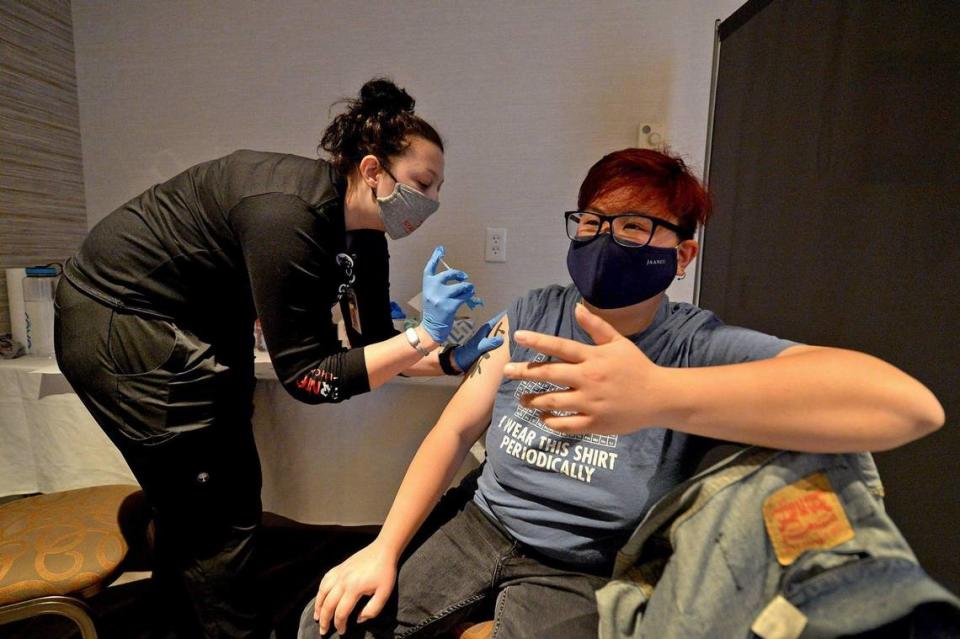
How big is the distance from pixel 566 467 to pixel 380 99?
959 millimetres

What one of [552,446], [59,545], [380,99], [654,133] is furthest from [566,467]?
[654,133]

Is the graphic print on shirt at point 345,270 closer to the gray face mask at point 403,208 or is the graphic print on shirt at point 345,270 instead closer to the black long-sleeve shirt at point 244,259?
the black long-sleeve shirt at point 244,259

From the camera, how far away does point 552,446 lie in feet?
2.72

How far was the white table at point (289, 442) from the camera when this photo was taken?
1.54 m

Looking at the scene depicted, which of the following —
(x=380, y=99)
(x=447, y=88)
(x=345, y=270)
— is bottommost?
(x=345, y=270)

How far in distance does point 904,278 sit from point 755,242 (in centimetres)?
51

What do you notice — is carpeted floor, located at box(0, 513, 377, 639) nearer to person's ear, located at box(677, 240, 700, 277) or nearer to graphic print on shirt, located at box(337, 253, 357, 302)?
graphic print on shirt, located at box(337, 253, 357, 302)

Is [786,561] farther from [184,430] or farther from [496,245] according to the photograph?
[496,245]

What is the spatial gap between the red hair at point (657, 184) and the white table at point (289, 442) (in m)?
0.90

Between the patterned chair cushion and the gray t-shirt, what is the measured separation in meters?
0.97

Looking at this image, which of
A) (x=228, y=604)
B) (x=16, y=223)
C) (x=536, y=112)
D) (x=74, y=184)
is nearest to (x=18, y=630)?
(x=228, y=604)

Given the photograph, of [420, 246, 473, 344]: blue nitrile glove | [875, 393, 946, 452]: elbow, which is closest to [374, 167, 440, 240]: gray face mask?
[420, 246, 473, 344]: blue nitrile glove

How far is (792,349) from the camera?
0.63 m

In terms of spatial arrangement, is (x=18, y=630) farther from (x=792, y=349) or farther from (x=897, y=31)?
(x=897, y=31)
